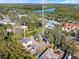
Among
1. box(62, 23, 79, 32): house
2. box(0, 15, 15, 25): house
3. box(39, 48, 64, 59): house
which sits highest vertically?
box(0, 15, 15, 25): house

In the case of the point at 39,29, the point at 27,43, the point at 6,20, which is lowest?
the point at 27,43

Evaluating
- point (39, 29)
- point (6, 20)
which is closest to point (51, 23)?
point (39, 29)

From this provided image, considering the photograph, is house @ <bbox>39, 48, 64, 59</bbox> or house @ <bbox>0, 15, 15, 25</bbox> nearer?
house @ <bbox>39, 48, 64, 59</bbox>

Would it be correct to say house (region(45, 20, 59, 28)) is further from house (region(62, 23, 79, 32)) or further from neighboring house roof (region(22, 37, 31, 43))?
neighboring house roof (region(22, 37, 31, 43))

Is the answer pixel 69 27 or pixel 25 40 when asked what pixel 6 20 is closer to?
pixel 25 40

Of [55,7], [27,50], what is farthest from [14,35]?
[55,7]

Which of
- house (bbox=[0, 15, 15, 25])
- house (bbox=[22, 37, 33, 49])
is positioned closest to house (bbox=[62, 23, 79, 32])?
house (bbox=[22, 37, 33, 49])

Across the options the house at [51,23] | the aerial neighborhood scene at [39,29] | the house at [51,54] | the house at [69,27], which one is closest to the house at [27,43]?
the aerial neighborhood scene at [39,29]

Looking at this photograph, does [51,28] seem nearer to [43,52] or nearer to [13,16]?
[43,52]
